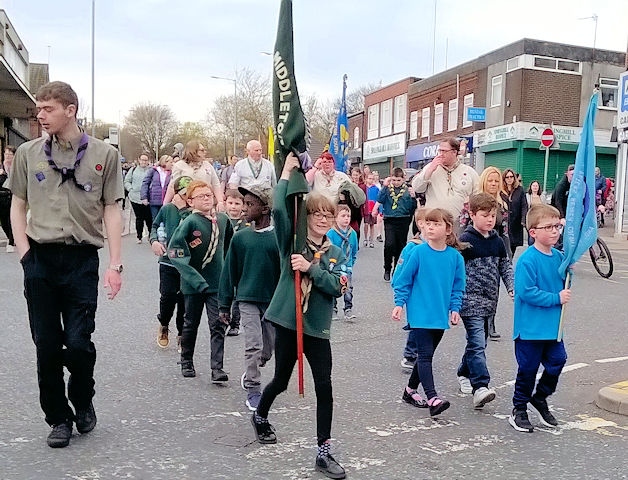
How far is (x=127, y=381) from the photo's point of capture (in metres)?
5.52

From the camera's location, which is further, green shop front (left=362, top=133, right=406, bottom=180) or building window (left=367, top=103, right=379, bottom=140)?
building window (left=367, top=103, right=379, bottom=140)

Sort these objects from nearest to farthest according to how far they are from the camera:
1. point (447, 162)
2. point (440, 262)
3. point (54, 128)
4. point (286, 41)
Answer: point (286, 41) < point (54, 128) < point (440, 262) < point (447, 162)

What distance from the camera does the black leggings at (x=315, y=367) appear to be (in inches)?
153

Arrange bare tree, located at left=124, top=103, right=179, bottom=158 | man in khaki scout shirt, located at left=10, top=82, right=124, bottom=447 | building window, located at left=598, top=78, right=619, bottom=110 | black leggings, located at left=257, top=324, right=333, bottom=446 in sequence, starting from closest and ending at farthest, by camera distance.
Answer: black leggings, located at left=257, top=324, right=333, bottom=446 → man in khaki scout shirt, located at left=10, top=82, right=124, bottom=447 → building window, located at left=598, top=78, right=619, bottom=110 → bare tree, located at left=124, top=103, right=179, bottom=158

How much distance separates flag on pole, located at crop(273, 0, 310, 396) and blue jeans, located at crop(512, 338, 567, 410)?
1661mm

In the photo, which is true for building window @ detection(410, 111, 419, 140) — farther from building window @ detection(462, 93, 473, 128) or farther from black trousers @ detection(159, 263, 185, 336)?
black trousers @ detection(159, 263, 185, 336)

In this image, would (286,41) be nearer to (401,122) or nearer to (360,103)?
(401,122)

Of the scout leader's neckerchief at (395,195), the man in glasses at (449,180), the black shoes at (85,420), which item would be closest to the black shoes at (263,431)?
the black shoes at (85,420)

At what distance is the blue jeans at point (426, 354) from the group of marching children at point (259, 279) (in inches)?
28.4

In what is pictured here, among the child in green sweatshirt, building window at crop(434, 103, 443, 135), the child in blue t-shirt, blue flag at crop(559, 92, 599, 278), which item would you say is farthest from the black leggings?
building window at crop(434, 103, 443, 135)

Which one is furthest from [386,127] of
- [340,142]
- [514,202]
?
[514,202]

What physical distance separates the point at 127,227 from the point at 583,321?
14.4 metres

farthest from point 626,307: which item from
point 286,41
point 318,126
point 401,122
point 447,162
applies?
point 318,126

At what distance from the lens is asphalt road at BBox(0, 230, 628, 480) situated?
3.93 metres
